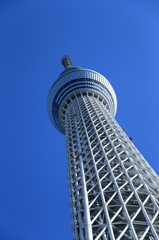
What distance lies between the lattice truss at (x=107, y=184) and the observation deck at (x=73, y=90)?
11.8 meters

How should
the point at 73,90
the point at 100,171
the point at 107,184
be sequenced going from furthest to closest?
the point at 73,90
the point at 100,171
the point at 107,184

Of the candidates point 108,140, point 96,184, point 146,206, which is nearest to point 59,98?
point 108,140

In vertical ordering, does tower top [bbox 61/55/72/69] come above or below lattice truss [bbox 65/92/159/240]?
above

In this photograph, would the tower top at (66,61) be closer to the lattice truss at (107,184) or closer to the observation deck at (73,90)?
the observation deck at (73,90)

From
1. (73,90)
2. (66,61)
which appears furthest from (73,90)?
(66,61)

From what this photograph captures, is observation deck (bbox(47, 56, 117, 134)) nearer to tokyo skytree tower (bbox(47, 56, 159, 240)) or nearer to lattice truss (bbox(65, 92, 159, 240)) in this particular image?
tokyo skytree tower (bbox(47, 56, 159, 240))

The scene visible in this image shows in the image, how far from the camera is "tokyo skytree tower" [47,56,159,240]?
Result: 21047 millimetres

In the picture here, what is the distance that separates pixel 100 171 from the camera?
101ft

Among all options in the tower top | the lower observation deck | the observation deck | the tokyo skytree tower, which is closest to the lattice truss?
the tokyo skytree tower

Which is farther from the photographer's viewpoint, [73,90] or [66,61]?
[66,61]

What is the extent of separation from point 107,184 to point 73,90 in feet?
117

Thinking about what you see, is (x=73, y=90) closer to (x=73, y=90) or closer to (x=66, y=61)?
(x=73, y=90)

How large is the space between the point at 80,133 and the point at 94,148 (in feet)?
25.3

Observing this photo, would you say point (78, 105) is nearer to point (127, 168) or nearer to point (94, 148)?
point (94, 148)
